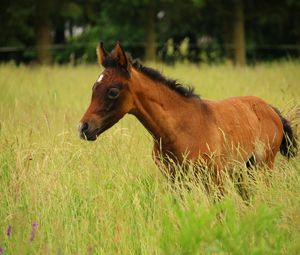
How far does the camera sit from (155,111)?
4934 millimetres

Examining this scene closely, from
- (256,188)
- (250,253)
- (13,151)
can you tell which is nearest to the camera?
(250,253)

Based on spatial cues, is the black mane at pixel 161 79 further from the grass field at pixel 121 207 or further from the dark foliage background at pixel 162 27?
the dark foliage background at pixel 162 27

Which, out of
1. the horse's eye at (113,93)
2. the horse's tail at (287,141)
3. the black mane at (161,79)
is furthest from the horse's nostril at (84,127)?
the horse's tail at (287,141)

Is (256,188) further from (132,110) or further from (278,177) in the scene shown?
(132,110)

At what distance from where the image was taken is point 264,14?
67.8ft

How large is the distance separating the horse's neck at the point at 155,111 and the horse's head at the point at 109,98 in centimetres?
11

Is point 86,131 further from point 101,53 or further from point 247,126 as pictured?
point 247,126

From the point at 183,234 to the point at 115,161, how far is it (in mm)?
2078

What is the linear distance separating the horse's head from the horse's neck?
110mm

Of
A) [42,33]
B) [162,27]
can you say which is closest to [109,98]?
[42,33]

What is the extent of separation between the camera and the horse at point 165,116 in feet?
15.4

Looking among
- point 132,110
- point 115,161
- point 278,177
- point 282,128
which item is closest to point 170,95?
point 132,110

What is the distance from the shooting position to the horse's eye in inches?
185

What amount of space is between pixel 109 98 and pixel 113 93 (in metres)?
0.05
